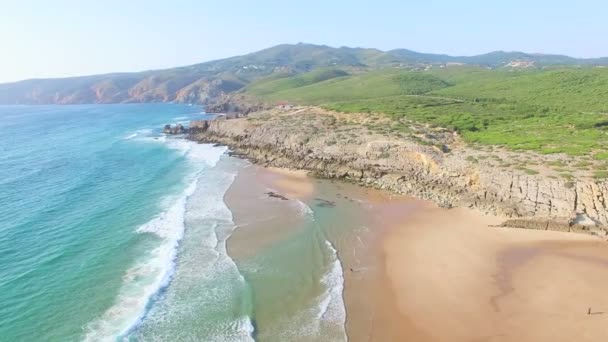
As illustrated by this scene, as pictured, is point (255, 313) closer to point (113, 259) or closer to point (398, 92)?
point (113, 259)

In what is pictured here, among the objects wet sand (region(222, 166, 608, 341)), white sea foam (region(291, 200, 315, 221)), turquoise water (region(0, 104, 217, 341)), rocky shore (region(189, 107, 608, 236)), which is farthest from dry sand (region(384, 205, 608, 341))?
turquoise water (region(0, 104, 217, 341))

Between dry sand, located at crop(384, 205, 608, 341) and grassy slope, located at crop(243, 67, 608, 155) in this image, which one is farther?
grassy slope, located at crop(243, 67, 608, 155)

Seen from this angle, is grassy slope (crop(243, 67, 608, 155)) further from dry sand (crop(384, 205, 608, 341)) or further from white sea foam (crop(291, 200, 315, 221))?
white sea foam (crop(291, 200, 315, 221))

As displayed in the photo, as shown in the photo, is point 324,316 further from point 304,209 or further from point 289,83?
point 289,83

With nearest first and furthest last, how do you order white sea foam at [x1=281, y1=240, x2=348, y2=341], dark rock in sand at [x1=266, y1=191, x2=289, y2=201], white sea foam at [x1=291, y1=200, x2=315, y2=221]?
white sea foam at [x1=281, y1=240, x2=348, y2=341] → white sea foam at [x1=291, y1=200, x2=315, y2=221] → dark rock in sand at [x1=266, y1=191, x2=289, y2=201]

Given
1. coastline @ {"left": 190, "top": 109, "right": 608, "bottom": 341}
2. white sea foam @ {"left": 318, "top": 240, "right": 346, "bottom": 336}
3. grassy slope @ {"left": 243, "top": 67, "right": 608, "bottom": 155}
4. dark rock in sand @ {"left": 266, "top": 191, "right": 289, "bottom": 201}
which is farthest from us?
grassy slope @ {"left": 243, "top": 67, "right": 608, "bottom": 155}

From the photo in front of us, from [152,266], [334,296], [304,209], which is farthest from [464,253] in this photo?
[152,266]

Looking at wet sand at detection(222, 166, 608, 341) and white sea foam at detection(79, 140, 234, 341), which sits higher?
white sea foam at detection(79, 140, 234, 341)

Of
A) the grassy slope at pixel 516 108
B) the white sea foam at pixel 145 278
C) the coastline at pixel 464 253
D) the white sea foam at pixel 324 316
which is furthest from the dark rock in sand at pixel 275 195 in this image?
the grassy slope at pixel 516 108
